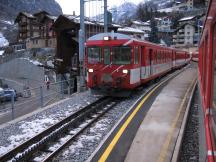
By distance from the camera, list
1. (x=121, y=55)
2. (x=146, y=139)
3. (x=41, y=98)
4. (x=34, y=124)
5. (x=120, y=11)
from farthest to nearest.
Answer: (x=120, y=11) → (x=121, y=55) → (x=41, y=98) → (x=34, y=124) → (x=146, y=139)

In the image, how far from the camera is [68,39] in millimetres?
34719

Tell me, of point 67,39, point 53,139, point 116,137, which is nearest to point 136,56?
point 116,137

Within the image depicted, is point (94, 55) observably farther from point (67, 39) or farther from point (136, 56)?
point (67, 39)

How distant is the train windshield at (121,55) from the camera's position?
16.4 metres

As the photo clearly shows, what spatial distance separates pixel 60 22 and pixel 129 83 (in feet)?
64.1

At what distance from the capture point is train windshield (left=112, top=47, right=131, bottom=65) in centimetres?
1639

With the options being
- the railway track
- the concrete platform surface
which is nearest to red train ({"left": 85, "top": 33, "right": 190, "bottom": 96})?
the concrete platform surface

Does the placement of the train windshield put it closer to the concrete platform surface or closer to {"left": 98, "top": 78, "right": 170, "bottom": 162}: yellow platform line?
the concrete platform surface

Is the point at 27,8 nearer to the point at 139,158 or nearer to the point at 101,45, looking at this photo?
the point at 101,45

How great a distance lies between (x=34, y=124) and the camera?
11453mm

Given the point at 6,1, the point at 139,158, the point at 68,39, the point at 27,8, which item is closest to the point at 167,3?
the point at 27,8

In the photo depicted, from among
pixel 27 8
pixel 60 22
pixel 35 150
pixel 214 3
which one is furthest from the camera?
pixel 27 8

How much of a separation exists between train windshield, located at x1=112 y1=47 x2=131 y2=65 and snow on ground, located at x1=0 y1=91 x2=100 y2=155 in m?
2.19

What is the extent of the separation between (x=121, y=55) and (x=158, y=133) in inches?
289
